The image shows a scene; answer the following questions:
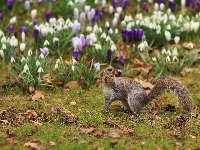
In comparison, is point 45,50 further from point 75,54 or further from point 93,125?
point 93,125

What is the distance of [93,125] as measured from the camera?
8.23 meters

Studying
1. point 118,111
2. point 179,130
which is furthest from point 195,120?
point 118,111

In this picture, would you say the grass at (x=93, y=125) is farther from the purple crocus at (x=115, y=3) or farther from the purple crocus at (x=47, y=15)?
the purple crocus at (x=115, y=3)

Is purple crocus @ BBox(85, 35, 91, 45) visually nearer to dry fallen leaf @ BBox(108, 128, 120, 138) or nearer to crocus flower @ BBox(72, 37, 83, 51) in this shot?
crocus flower @ BBox(72, 37, 83, 51)

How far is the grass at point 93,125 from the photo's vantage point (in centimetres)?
757

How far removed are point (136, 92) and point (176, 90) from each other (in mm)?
552

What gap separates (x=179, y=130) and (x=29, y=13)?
21.5 ft

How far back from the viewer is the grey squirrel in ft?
27.9

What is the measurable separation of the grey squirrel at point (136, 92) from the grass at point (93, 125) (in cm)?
17

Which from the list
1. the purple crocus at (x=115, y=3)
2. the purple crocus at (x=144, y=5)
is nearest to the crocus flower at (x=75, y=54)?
the purple crocus at (x=115, y=3)

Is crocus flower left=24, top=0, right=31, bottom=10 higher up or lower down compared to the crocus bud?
higher up

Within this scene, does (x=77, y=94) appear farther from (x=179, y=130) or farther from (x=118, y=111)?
(x=179, y=130)

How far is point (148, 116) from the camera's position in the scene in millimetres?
8602

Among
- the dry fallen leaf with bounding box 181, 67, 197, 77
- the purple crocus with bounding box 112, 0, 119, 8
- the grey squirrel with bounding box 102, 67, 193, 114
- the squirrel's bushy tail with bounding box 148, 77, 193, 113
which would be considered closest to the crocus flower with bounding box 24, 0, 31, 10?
the purple crocus with bounding box 112, 0, 119, 8
